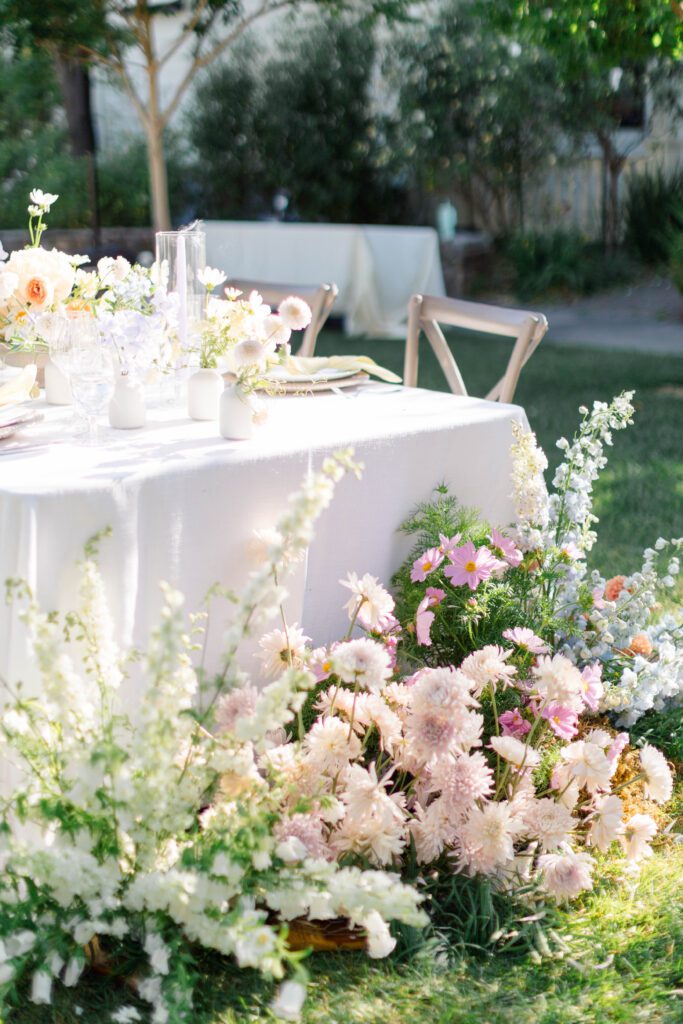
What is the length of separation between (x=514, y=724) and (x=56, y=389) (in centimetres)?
114

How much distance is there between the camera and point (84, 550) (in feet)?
6.22

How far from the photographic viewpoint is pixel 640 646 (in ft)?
9.39

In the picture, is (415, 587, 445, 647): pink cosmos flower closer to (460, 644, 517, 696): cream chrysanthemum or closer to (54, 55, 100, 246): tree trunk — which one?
(460, 644, 517, 696): cream chrysanthemum

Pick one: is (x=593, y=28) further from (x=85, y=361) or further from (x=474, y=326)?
(x=85, y=361)

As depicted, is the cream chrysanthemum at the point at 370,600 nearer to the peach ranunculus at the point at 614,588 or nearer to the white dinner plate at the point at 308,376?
the white dinner plate at the point at 308,376

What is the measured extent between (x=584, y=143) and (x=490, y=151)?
0.93m

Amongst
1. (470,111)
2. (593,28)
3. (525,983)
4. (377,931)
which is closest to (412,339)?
(525,983)

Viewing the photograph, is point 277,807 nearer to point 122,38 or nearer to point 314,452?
point 314,452

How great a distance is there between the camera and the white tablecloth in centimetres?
924

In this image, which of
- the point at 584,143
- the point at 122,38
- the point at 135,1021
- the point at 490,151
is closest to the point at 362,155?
the point at 490,151

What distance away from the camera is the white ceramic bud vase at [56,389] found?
254cm

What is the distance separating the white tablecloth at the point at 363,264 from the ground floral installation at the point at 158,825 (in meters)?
7.54

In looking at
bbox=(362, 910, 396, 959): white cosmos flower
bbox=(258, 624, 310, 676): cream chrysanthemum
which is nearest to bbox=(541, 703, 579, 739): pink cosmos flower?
bbox=(258, 624, 310, 676): cream chrysanthemum

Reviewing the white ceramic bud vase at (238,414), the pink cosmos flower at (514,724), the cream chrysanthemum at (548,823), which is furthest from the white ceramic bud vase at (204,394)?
the cream chrysanthemum at (548,823)
